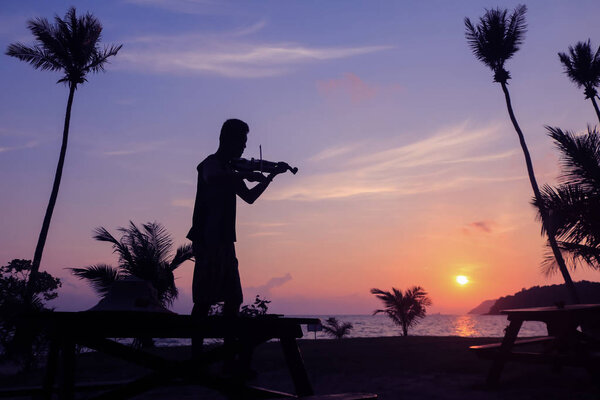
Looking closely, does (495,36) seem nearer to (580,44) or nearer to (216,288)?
(580,44)

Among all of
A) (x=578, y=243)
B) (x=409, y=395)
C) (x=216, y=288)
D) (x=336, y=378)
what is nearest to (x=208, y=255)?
(x=216, y=288)

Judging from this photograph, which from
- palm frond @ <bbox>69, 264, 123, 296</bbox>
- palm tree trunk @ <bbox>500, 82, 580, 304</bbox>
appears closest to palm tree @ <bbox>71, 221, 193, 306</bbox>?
palm frond @ <bbox>69, 264, 123, 296</bbox>

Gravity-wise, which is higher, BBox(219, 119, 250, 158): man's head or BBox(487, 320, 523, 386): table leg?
BBox(219, 119, 250, 158): man's head

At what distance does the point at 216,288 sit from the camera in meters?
3.94

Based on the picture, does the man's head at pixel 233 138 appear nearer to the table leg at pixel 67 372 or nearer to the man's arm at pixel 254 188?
the man's arm at pixel 254 188

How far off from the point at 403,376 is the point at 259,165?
4.65m

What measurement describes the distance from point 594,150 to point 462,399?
12.7 meters

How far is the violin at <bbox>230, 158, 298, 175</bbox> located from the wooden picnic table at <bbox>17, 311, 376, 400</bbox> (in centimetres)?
169

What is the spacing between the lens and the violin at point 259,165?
4340 millimetres

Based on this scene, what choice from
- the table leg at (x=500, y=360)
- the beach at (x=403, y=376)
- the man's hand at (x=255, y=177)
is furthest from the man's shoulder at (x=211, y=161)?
the table leg at (x=500, y=360)

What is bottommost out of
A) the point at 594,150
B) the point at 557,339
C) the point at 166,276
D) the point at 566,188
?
the point at 557,339

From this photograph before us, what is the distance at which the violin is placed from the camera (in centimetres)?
434

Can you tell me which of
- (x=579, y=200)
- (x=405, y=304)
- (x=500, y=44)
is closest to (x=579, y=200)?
(x=579, y=200)

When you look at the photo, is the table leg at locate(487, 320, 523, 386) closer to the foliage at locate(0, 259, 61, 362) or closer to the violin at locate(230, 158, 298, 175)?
the violin at locate(230, 158, 298, 175)
